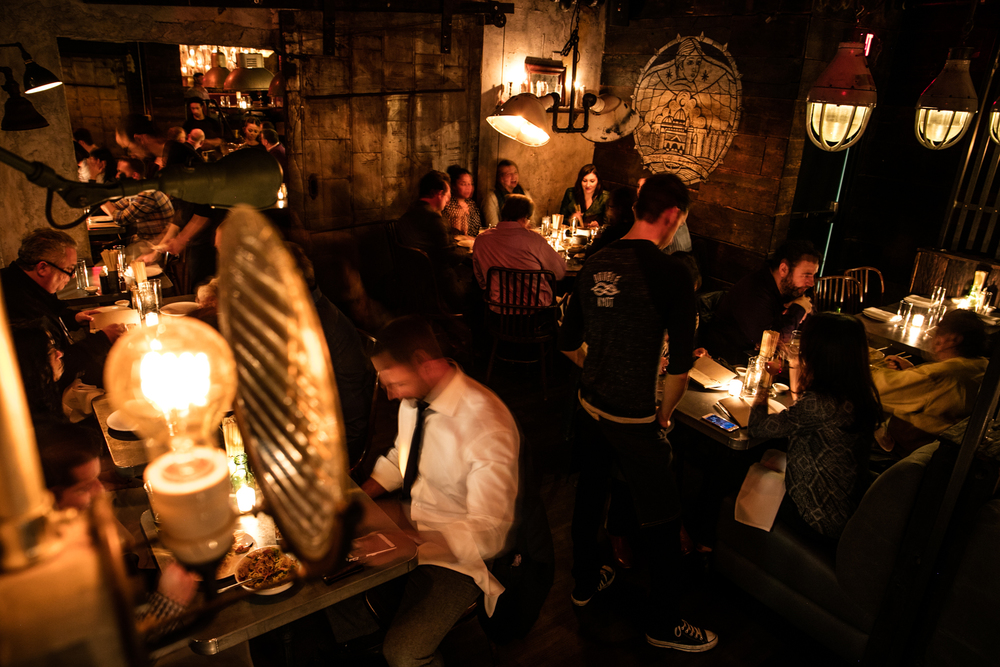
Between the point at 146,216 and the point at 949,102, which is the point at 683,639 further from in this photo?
the point at 146,216

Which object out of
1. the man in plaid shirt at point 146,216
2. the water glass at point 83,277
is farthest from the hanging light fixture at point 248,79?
the water glass at point 83,277

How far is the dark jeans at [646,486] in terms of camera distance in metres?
2.62

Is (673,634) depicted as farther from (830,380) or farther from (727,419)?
(830,380)

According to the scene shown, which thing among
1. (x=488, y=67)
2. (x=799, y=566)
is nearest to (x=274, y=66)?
(x=488, y=67)

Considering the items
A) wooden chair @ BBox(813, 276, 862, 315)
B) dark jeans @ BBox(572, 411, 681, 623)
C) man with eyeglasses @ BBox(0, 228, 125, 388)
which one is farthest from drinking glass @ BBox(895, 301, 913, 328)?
man with eyeglasses @ BBox(0, 228, 125, 388)

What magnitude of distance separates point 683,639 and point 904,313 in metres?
3.15

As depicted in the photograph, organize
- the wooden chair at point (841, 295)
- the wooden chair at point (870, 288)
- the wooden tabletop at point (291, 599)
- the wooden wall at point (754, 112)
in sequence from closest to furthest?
the wooden tabletop at point (291, 599) < the wooden chair at point (841, 295) < the wooden wall at point (754, 112) < the wooden chair at point (870, 288)

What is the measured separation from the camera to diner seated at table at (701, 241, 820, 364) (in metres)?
3.68

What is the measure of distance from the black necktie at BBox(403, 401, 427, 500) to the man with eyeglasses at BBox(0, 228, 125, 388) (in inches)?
73.2

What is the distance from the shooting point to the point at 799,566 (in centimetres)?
271

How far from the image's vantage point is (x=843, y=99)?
3.13 meters

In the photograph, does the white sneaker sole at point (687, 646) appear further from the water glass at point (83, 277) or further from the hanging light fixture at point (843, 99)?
the water glass at point (83, 277)

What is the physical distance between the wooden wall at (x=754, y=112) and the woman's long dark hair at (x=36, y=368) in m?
5.44

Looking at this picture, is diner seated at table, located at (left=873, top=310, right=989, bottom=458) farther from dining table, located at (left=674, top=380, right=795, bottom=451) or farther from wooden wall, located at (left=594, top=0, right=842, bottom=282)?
wooden wall, located at (left=594, top=0, right=842, bottom=282)
